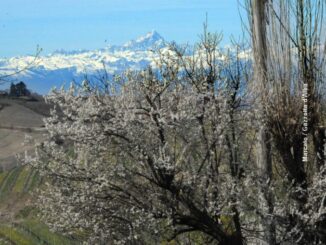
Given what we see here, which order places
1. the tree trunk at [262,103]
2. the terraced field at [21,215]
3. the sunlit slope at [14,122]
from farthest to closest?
1. the sunlit slope at [14,122]
2. the terraced field at [21,215]
3. the tree trunk at [262,103]

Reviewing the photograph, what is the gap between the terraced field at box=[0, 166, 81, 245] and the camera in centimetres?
2585

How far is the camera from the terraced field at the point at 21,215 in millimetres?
25847

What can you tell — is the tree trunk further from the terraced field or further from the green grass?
the green grass

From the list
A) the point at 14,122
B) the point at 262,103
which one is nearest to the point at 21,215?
the point at 262,103

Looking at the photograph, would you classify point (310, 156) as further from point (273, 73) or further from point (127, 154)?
point (127, 154)

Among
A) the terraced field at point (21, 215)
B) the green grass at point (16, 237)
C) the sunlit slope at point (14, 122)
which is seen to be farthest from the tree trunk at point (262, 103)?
the sunlit slope at point (14, 122)

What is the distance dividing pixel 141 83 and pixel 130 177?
1749mm

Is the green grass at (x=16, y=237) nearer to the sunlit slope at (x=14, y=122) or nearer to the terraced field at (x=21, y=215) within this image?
the terraced field at (x=21, y=215)

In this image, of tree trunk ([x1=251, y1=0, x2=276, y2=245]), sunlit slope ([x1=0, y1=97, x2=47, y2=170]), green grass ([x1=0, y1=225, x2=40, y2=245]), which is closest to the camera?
tree trunk ([x1=251, y1=0, x2=276, y2=245])

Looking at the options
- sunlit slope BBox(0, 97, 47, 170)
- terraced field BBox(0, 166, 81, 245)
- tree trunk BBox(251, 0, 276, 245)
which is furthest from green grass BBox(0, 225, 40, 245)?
sunlit slope BBox(0, 97, 47, 170)

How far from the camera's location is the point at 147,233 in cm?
904

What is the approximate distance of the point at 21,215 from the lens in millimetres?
44812

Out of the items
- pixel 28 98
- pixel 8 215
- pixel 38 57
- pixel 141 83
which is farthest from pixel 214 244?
pixel 28 98

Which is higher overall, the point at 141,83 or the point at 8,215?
the point at 141,83
